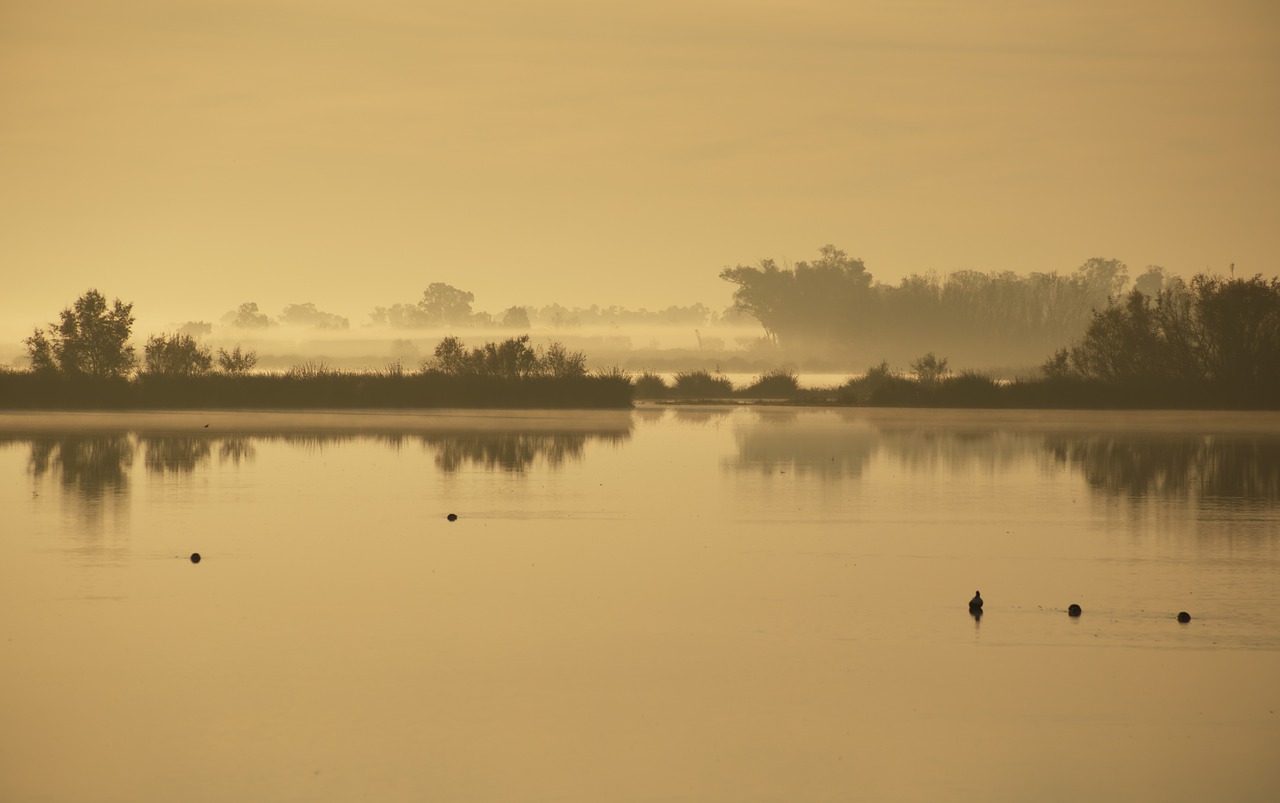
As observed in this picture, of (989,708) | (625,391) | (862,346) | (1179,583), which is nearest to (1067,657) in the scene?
(989,708)

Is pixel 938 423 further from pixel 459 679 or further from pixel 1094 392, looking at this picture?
pixel 459 679

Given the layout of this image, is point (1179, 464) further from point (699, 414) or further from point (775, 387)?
point (775, 387)

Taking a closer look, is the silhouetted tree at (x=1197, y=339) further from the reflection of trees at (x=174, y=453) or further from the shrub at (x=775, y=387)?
the reflection of trees at (x=174, y=453)

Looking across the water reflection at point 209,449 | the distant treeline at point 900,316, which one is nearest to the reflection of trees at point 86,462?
the water reflection at point 209,449

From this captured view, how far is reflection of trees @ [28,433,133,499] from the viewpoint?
73.2 ft

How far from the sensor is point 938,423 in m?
44.6

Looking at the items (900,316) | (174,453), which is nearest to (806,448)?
(174,453)

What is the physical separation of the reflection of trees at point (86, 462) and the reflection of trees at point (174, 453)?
44 centimetres

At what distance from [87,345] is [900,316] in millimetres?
72922

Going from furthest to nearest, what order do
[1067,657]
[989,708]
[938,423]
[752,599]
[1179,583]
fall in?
[938,423] < [1179,583] < [752,599] < [1067,657] < [989,708]

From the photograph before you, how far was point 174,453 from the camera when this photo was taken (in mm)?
29703

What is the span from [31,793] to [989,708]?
5836 millimetres

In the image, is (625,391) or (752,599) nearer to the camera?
(752,599)

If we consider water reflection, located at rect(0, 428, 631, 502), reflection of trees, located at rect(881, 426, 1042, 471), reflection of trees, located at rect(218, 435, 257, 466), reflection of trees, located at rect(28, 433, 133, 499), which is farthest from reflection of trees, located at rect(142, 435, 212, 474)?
reflection of trees, located at rect(881, 426, 1042, 471)
